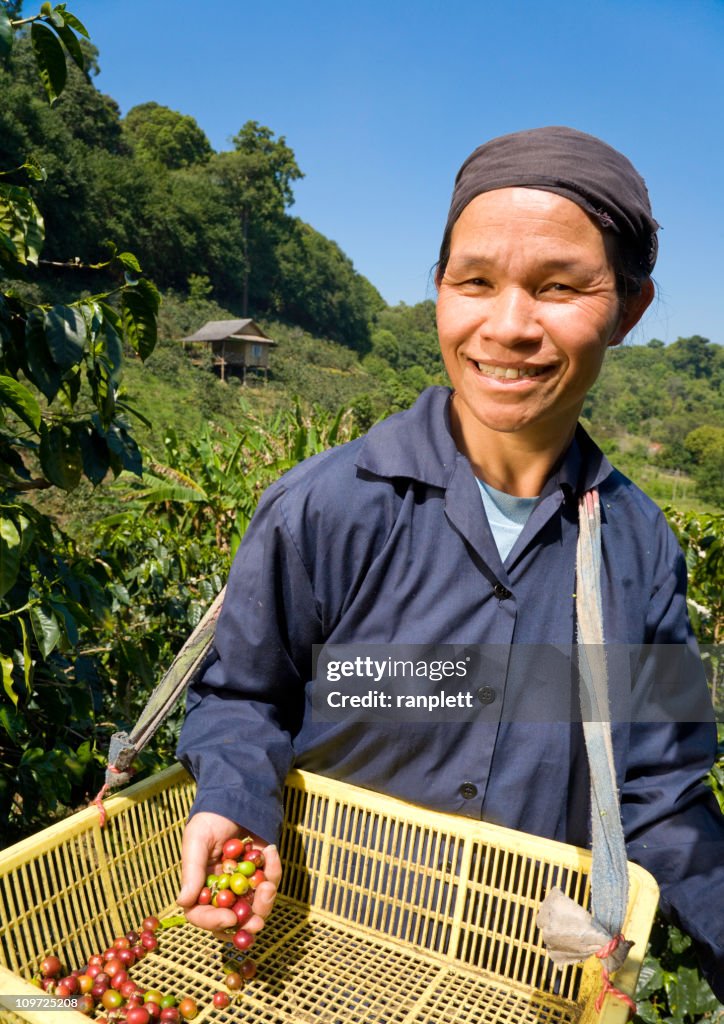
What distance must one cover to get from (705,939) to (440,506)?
2.71 feet

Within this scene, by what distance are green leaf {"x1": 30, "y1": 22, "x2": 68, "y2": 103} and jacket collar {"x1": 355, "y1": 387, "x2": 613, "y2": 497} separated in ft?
3.24

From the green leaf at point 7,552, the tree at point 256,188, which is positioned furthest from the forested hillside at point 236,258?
the green leaf at point 7,552

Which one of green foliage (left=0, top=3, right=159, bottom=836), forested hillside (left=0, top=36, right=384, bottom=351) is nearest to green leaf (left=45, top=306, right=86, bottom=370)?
green foliage (left=0, top=3, right=159, bottom=836)

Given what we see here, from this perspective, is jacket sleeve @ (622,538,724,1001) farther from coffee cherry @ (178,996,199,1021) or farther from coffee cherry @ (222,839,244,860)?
coffee cherry @ (178,996,199,1021)

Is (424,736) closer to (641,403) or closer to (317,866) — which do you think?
(317,866)

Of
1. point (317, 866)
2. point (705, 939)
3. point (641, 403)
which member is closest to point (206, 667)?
point (317, 866)

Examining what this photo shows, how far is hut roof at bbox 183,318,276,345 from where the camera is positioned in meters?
34.6

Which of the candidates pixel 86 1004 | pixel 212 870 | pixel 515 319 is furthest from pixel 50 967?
pixel 515 319

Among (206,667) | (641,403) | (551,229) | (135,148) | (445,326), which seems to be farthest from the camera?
(641,403)

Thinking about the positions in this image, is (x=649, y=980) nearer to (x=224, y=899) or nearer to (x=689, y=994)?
(x=689, y=994)

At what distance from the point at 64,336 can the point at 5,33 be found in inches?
22.5

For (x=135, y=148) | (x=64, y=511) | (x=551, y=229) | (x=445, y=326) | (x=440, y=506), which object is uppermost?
(x=135, y=148)

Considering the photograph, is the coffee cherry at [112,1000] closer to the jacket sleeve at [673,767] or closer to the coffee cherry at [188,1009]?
the coffee cherry at [188,1009]

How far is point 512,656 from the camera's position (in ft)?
4.53
